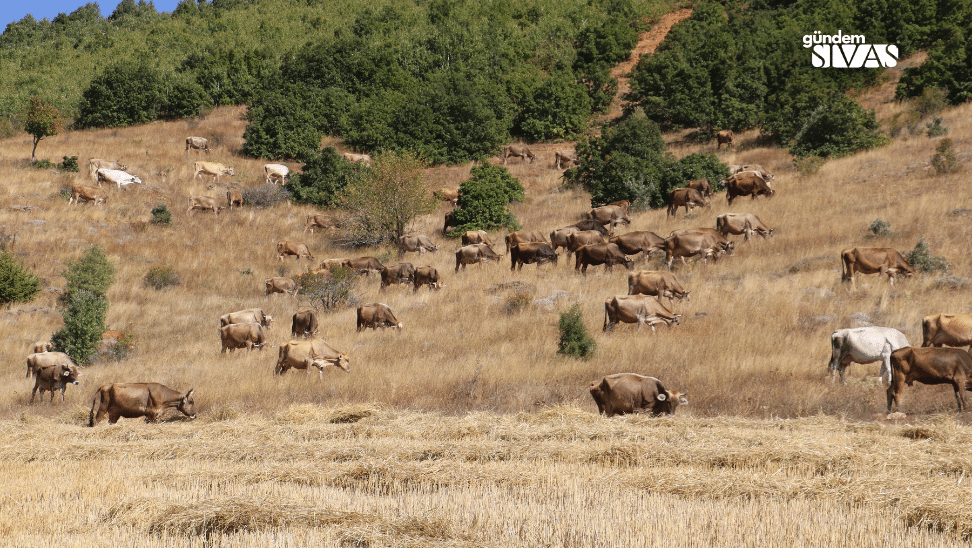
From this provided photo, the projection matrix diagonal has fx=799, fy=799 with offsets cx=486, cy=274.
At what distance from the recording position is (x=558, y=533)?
325 inches

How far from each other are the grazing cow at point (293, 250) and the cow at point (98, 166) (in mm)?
14486

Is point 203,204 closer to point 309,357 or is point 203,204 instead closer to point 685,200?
point 685,200

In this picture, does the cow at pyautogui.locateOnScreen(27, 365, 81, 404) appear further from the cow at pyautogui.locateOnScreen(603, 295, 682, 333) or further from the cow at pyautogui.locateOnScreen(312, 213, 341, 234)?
the cow at pyautogui.locateOnScreen(312, 213, 341, 234)

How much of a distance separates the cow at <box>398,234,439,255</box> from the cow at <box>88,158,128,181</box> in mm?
19950

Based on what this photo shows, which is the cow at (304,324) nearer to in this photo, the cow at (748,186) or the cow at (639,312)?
the cow at (639,312)

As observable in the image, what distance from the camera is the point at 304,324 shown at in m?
24.8

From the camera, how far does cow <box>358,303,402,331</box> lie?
81.4 feet

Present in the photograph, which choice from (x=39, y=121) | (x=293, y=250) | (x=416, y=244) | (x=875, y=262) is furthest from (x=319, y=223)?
(x=875, y=262)

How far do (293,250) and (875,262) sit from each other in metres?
25.0

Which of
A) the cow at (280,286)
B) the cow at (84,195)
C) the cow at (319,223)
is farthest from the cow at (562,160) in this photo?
the cow at (84,195)

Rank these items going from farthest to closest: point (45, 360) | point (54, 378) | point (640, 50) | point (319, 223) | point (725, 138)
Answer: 1. point (640, 50)
2. point (725, 138)
3. point (319, 223)
4. point (45, 360)
5. point (54, 378)

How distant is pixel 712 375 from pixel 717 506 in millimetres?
8435

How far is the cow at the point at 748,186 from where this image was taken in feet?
118

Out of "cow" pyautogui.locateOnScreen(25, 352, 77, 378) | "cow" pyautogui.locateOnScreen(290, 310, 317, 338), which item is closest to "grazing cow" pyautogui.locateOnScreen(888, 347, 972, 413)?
"cow" pyautogui.locateOnScreen(290, 310, 317, 338)
